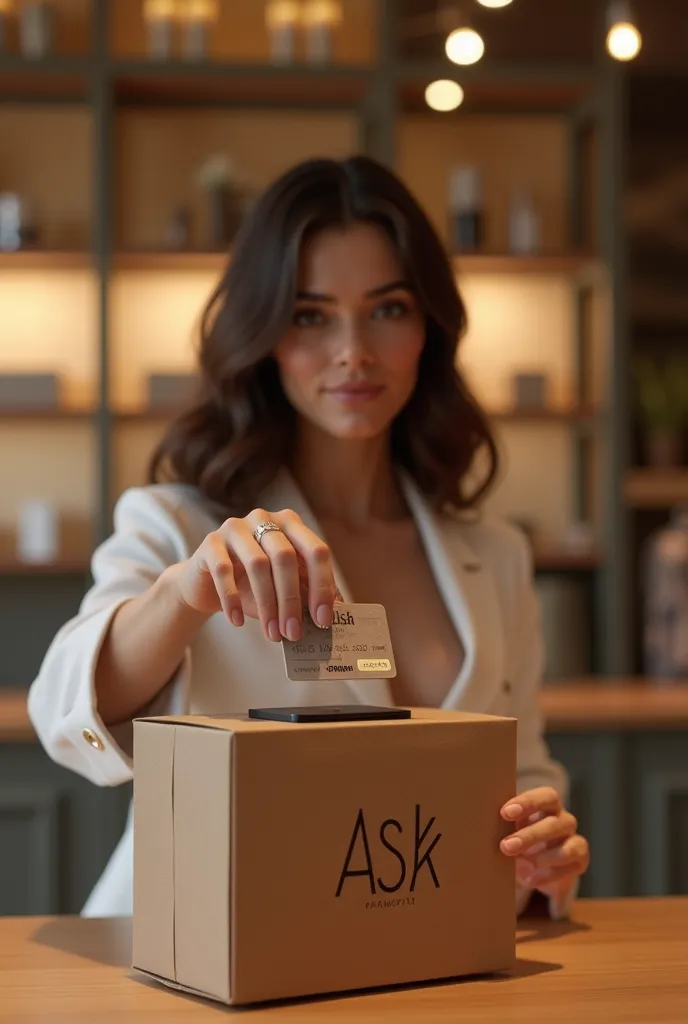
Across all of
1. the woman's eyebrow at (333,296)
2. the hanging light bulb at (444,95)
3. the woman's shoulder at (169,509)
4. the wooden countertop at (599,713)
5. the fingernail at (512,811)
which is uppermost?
the hanging light bulb at (444,95)

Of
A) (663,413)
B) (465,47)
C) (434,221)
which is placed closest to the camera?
(465,47)

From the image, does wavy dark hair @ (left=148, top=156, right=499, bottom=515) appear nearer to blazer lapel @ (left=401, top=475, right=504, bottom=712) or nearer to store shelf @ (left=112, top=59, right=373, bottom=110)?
blazer lapel @ (left=401, top=475, right=504, bottom=712)

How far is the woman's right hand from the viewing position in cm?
105

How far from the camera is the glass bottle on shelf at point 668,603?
11.9ft

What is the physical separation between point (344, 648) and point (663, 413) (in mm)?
2879

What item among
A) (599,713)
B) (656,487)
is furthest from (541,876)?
(656,487)

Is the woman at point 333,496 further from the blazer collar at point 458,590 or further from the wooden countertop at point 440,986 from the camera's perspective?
the wooden countertop at point 440,986

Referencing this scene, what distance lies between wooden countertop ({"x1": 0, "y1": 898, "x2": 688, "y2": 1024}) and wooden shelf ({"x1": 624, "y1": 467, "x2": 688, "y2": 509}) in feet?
7.81

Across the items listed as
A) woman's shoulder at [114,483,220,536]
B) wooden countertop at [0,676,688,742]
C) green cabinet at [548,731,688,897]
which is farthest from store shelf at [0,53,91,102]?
woman's shoulder at [114,483,220,536]

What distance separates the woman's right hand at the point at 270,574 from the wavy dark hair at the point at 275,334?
593 mm

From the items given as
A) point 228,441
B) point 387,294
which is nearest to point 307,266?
point 387,294

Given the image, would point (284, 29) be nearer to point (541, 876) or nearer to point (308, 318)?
point (308, 318)

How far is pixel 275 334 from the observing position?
1714mm

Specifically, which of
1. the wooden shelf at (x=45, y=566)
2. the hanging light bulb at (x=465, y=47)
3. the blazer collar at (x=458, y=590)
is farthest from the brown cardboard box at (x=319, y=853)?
the wooden shelf at (x=45, y=566)
